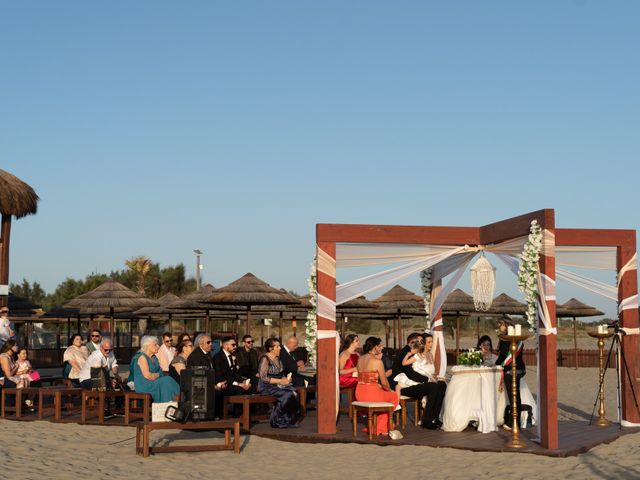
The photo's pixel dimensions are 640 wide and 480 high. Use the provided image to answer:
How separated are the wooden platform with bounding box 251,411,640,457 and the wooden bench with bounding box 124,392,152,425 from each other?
4.42 feet

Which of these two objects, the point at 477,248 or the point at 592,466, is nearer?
the point at 592,466

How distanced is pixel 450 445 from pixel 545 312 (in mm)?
1782

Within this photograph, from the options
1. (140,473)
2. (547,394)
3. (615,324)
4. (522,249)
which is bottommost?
(140,473)

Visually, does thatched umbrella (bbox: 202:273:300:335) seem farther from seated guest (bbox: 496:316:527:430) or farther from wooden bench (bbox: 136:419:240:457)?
Result: wooden bench (bbox: 136:419:240:457)

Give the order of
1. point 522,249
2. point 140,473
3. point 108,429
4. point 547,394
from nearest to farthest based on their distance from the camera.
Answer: point 140,473 < point 547,394 < point 522,249 < point 108,429

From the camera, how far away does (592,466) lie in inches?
335

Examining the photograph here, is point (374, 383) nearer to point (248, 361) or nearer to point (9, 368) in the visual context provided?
point (248, 361)

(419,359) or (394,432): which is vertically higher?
(419,359)

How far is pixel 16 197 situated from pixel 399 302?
34.5ft

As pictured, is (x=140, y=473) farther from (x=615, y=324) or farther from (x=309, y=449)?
(x=615, y=324)

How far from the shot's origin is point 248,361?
1296 centimetres

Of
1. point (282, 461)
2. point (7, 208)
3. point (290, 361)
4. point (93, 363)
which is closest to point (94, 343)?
point (93, 363)

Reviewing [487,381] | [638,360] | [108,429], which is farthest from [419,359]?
[108,429]

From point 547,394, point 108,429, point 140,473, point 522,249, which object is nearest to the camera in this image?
point 140,473
